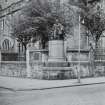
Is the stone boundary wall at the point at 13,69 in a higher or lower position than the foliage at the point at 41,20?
lower

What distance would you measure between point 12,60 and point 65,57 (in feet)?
22.1

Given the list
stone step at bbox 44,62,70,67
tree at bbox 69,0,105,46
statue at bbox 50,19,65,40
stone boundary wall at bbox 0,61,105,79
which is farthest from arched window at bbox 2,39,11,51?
stone step at bbox 44,62,70,67

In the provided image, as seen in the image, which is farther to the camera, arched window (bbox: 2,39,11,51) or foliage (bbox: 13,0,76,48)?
arched window (bbox: 2,39,11,51)

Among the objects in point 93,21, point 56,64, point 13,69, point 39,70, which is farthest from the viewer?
point 93,21

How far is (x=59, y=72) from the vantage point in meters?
21.1

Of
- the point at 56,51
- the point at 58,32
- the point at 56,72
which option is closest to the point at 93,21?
the point at 58,32

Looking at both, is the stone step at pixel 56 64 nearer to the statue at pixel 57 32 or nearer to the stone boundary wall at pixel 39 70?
the stone boundary wall at pixel 39 70

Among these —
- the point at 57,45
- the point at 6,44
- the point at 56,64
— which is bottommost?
the point at 56,64

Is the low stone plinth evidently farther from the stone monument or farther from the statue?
the statue

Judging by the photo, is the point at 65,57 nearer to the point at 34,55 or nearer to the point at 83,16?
the point at 34,55

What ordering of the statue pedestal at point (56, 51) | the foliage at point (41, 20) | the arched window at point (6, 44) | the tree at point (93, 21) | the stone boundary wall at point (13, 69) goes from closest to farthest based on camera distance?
1. the statue pedestal at point (56, 51)
2. the stone boundary wall at point (13, 69)
3. the foliage at point (41, 20)
4. the tree at point (93, 21)
5. the arched window at point (6, 44)

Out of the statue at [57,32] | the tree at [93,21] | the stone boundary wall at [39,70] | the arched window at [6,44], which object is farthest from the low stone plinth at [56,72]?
the arched window at [6,44]

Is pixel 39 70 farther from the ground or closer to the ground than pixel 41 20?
closer to the ground

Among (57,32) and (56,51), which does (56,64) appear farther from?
(57,32)
